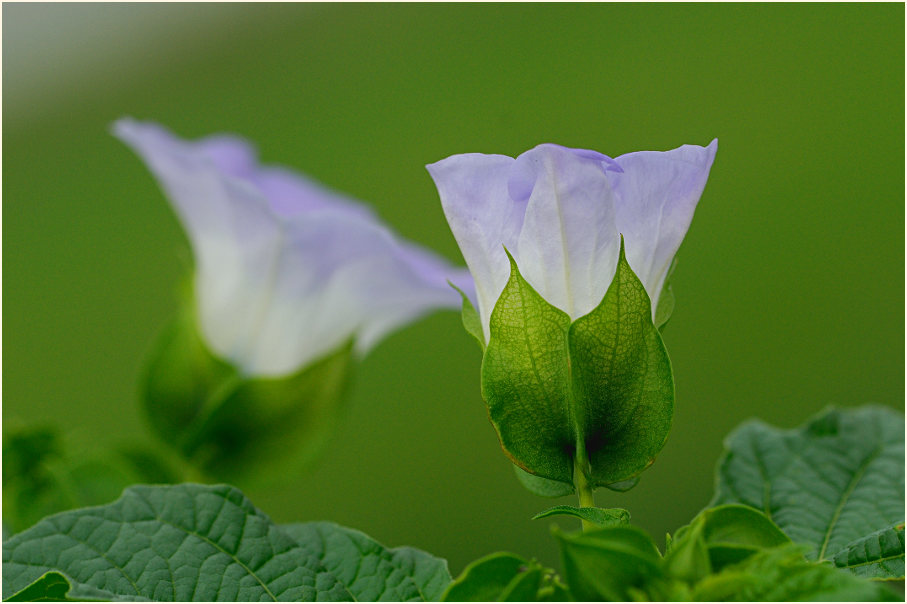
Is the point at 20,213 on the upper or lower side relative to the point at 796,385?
upper

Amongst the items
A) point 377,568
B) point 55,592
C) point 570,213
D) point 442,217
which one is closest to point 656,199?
point 570,213

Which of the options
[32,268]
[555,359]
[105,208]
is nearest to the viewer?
[555,359]

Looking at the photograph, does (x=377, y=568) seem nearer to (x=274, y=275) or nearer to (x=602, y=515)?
(x=602, y=515)

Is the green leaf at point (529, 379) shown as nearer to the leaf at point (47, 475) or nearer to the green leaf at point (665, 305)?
the green leaf at point (665, 305)

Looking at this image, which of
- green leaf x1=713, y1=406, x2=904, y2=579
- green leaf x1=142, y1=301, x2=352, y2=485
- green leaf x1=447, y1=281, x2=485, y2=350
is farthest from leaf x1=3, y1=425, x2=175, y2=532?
green leaf x1=713, y1=406, x2=904, y2=579

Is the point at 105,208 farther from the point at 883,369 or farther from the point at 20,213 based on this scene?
the point at 883,369

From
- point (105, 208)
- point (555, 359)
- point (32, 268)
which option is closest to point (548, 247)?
point (555, 359)

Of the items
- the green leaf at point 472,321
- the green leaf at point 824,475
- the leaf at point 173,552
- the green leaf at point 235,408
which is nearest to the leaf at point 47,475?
the green leaf at point 235,408
